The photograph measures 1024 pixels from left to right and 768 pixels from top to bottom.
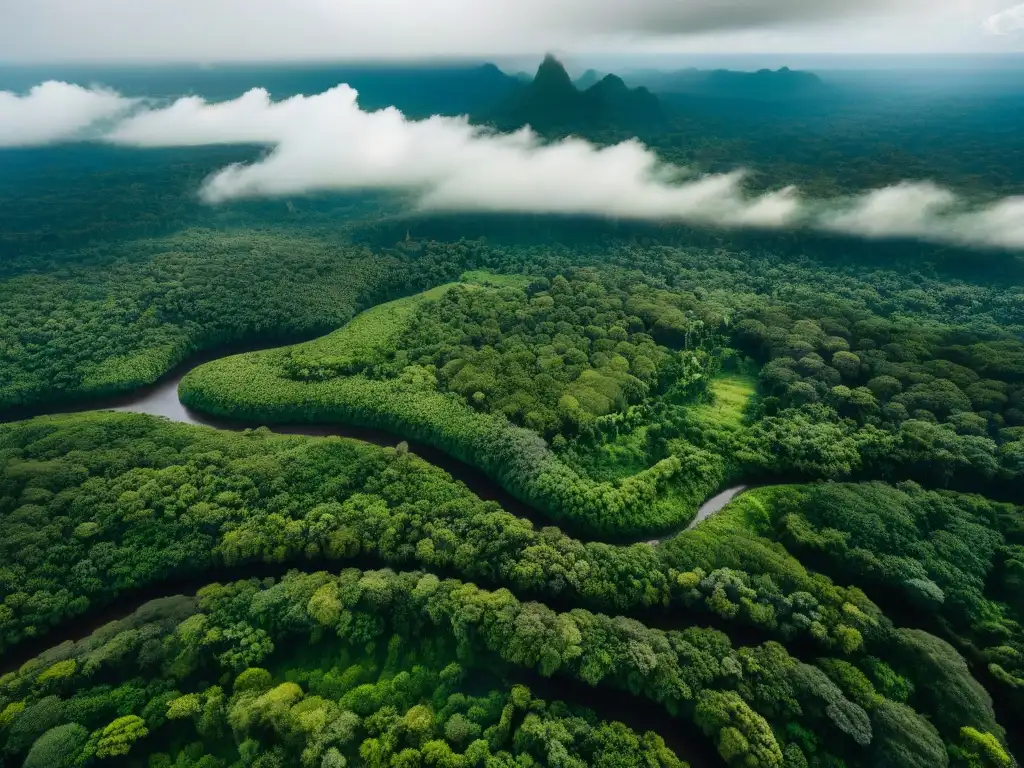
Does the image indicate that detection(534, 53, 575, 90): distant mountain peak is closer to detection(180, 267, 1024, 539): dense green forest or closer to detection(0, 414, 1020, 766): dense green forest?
detection(180, 267, 1024, 539): dense green forest

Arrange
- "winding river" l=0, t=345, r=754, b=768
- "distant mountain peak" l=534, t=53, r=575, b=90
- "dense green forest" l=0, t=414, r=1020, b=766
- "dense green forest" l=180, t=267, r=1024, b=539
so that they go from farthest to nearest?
"distant mountain peak" l=534, t=53, r=575, b=90
"dense green forest" l=180, t=267, r=1024, b=539
"winding river" l=0, t=345, r=754, b=768
"dense green forest" l=0, t=414, r=1020, b=766

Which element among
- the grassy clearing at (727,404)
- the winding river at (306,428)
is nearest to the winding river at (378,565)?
the winding river at (306,428)

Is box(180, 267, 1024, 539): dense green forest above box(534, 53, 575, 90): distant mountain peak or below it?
below

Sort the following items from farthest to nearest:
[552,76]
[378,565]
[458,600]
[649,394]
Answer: [552,76] < [649,394] < [378,565] < [458,600]

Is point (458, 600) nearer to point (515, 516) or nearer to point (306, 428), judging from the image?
point (515, 516)

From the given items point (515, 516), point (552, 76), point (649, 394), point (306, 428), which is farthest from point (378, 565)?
point (552, 76)

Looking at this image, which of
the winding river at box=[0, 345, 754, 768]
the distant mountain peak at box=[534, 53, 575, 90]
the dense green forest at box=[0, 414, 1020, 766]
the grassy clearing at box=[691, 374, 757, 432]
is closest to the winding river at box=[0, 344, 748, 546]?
the winding river at box=[0, 345, 754, 768]

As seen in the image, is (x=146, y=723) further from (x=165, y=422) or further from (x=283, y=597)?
(x=165, y=422)

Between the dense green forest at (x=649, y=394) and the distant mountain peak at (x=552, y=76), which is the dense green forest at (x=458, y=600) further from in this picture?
the distant mountain peak at (x=552, y=76)

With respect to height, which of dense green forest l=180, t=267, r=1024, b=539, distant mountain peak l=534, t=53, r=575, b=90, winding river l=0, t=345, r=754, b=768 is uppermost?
distant mountain peak l=534, t=53, r=575, b=90
